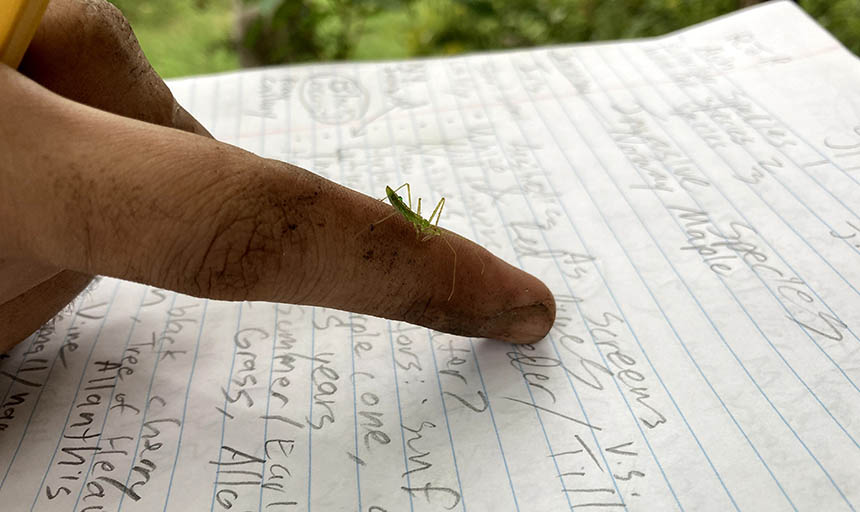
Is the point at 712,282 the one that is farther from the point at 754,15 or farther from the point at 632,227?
the point at 754,15

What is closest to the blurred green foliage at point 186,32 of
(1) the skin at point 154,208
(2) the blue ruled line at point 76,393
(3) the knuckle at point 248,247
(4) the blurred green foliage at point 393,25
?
(4) the blurred green foliage at point 393,25

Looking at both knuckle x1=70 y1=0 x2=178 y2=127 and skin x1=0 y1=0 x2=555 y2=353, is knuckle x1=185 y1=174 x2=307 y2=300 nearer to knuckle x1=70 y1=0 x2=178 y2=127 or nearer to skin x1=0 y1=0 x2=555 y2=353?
skin x1=0 y1=0 x2=555 y2=353

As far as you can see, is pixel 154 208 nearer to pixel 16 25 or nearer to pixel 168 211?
pixel 168 211

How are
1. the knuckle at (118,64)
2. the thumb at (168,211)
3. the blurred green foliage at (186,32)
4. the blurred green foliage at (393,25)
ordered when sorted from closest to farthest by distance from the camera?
the thumb at (168,211) → the knuckle at (118,64) → the blurred green foliage at (393,25) → the blurred green foliage at (186,32)

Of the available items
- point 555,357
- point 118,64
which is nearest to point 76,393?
point 118,64

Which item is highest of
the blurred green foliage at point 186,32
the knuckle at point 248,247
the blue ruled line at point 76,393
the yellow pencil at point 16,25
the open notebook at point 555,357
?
the yellow pencil at point 16,25

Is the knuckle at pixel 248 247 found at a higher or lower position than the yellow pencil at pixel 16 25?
lower

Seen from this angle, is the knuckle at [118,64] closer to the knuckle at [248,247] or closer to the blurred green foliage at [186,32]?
the knuckle at [248,247]

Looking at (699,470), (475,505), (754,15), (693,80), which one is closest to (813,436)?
(699,470)

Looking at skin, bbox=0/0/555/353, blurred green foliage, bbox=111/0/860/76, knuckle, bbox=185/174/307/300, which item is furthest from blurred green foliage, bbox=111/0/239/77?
knuckle, bbox=185/174/307/300
